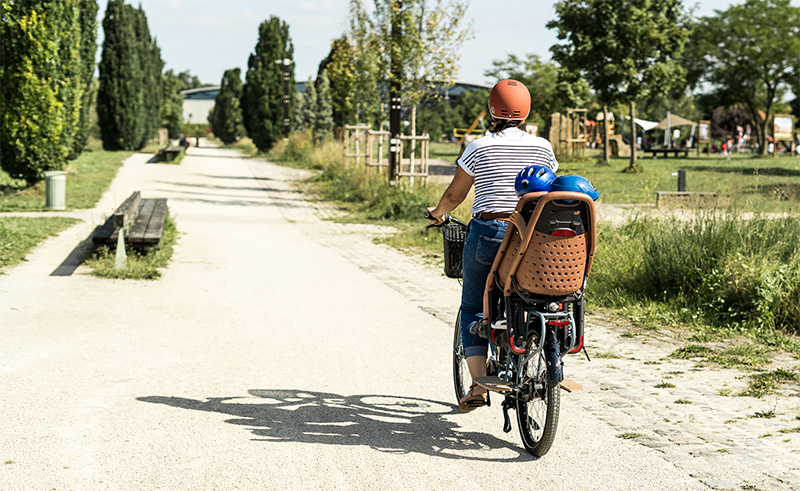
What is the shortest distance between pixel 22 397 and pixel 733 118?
2850 inches

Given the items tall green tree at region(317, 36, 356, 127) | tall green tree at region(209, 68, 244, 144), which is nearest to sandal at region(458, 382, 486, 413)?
tall green tree at region(317, 36, 356, 127)

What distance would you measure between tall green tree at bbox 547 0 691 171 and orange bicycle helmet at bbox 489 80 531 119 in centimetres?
2503

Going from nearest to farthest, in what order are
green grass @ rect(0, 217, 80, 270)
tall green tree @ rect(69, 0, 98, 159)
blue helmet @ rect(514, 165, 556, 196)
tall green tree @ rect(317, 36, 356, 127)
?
blue helmet @ rect(514, 165, 556, 196), green grass @ rect(0, 217, 80, 270), tall green tree @ rect(317, 36, 356, 127), tall green tree @ rect(69, 0, 98, 159)

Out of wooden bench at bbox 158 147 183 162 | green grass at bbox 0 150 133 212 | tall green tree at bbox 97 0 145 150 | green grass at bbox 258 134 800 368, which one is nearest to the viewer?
green grass at bbox 258 134 800 368

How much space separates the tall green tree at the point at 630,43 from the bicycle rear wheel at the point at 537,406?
25.5 meters

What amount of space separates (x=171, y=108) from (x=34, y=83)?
57059 mm

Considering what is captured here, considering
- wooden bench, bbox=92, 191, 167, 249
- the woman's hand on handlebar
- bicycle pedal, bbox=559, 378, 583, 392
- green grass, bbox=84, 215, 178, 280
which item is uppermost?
the woman's hand on handlebar

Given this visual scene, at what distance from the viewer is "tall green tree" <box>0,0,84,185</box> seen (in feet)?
54.0

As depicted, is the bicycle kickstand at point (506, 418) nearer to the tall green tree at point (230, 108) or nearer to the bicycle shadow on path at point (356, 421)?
the bicycle shadow on path at point (356, 421)

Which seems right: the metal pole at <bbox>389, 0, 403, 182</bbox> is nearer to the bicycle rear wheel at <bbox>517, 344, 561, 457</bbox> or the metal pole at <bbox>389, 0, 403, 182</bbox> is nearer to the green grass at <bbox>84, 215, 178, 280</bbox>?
the green grass at <bbox>84, 215, 178, 280</bbox>

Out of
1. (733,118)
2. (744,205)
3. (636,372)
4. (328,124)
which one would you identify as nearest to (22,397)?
(636,372)

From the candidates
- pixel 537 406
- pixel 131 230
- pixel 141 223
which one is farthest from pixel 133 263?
pixel 537 406

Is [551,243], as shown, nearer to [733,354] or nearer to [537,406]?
[537,406]

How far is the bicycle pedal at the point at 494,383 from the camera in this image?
3.97m
